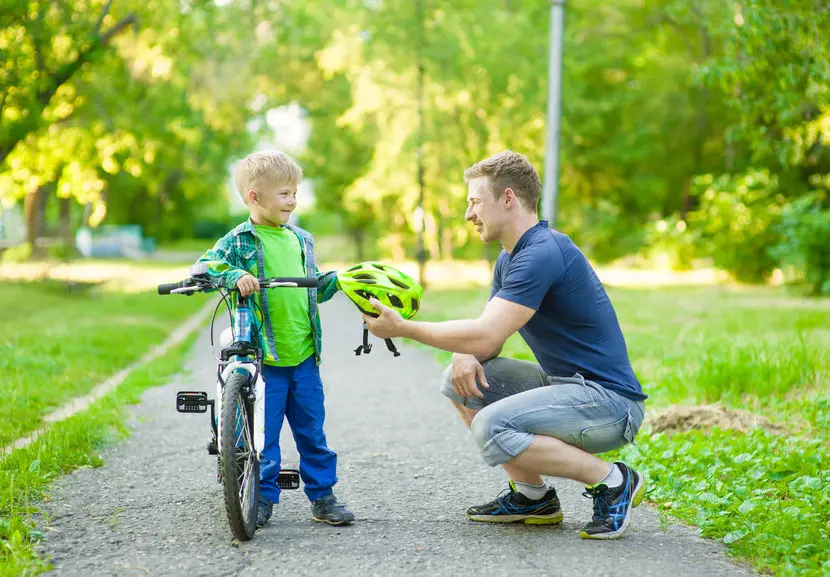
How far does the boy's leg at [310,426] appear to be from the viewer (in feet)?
15.8

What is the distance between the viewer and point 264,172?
4.68m

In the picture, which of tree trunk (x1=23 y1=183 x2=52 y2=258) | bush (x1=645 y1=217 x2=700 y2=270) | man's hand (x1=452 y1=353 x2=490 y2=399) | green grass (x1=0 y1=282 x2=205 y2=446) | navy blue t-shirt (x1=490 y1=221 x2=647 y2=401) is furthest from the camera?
tree trunk (x1=23 y1=183 x2=52 y2=258)

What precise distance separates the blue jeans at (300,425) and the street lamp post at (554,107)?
407 inches

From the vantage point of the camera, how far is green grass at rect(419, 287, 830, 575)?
4.45m

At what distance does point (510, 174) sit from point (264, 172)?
1.18 metres

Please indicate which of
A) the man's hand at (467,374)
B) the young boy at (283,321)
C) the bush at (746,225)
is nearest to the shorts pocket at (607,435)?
the man's hand at (467,374)

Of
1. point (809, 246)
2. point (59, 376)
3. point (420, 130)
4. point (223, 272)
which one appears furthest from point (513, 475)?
point (420, 130)

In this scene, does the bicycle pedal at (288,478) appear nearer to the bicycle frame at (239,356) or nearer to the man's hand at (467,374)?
the bicycle frame at (239,356)

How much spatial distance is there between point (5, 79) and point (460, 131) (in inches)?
416

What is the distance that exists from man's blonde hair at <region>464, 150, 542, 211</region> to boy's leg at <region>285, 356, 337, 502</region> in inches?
49.7

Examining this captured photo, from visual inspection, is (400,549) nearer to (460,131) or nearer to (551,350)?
(551,350)

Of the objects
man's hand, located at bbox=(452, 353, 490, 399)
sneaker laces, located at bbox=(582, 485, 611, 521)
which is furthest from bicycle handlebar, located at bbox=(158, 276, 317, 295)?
sneaker laces, located at bbox=(582, 485, 611, 521)

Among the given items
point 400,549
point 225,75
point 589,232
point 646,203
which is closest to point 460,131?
point 225,75

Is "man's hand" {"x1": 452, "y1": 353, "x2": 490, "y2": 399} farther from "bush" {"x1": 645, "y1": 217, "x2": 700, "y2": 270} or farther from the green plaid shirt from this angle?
"bush" {"x1": 645, "y1": 217, "x2": 700, "y2": 270}
